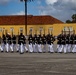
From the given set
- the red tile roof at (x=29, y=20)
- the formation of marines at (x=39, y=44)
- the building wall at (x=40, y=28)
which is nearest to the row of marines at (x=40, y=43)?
the formation of marines at (x=39, y=44)

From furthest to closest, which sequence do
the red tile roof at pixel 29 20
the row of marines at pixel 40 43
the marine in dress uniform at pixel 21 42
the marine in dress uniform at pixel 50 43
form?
the red tile roof at pixel 29 20 < the marine in dress uniform at pixel 50 43 < the row of marines at pixel 40 43 < the marine in dress uniform at pixel 21 42

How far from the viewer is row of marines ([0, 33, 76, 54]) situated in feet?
105

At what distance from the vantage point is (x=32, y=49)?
107ft

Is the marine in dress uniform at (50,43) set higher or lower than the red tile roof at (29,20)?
lower

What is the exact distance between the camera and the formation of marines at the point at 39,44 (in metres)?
31.9

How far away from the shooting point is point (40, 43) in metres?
32.7

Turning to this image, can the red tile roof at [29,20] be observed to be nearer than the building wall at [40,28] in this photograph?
No

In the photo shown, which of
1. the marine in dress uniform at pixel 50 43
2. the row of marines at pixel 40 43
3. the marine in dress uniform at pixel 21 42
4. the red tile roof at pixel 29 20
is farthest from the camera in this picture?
the red tile roof at pixel 29 20

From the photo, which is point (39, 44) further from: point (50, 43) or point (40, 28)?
point (40, 28)

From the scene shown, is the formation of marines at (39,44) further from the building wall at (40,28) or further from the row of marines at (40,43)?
the building wall at (40,28)

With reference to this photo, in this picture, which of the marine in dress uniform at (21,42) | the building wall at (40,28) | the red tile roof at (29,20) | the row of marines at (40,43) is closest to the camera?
the marine in dress uniform at (21,42)

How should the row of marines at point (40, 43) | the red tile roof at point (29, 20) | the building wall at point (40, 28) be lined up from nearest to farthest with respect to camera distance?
the row of marines at point (40, 43), the building wall at point (40, 28), the red tile roof at point (29, 20)

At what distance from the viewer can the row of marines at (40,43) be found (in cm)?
3191

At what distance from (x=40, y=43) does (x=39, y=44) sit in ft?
0.40
